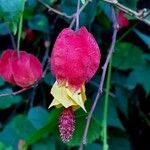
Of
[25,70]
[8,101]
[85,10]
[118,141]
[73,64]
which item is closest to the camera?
[73,64]

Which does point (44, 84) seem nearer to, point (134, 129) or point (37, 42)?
point (37, 42)

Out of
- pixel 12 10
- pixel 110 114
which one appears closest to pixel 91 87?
pixel 110 114

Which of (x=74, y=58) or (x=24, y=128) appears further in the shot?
(x=24, y=128)

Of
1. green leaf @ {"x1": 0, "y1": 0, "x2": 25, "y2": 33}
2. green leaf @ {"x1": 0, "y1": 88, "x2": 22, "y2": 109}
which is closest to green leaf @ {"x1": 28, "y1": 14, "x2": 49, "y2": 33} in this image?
green leaf @ {"x1": 0, "y1": 88, "x2": 22, "y2": 109}

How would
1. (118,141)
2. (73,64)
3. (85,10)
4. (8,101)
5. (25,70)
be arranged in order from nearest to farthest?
(73,64)
(25,70)
(85,10)
(8,101)
(118,141)

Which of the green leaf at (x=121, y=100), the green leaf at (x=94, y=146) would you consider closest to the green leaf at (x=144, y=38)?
the green leaf at (x=121, y=100)

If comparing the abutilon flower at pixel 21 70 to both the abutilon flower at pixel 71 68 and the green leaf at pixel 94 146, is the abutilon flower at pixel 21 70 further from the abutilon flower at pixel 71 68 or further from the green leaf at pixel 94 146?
the green leaf at pixel 94 146

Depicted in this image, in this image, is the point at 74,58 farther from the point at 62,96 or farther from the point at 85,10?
the point at 85,10

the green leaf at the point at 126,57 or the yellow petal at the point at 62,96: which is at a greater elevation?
the yellow petal at the point at 62,96
